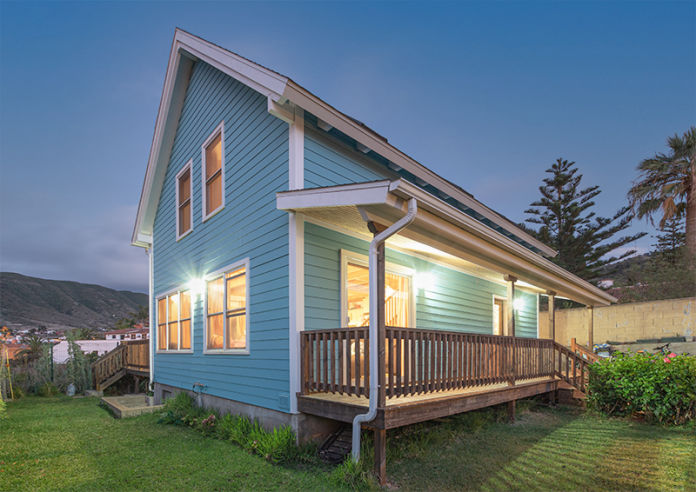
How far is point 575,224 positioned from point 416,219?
23502mm

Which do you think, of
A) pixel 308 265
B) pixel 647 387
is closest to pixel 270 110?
pixel 308 265

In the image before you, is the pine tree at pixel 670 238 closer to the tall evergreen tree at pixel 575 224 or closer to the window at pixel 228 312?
the tall evergreen tree at pixel 575 224

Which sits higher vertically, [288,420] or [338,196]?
[338,196]

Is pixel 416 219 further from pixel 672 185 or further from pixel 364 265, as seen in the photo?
pixel 672 185

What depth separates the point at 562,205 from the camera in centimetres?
2461

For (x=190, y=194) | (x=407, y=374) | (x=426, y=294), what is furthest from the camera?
(x=190, y=194)

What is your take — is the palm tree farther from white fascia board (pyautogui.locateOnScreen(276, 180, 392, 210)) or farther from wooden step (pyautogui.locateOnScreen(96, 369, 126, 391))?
wooden step (pyautogui.locateOnScreen(96, 369, 126, 391))

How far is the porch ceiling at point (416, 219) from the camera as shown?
4.37 metres

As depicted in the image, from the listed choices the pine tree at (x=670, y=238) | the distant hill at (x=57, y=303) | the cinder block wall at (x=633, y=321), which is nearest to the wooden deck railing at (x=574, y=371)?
the cinder block wall at (x=633, y=321)

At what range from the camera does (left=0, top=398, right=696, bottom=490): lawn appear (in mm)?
4375


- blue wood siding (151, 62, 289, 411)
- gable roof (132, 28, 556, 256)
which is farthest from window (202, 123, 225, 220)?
gable roof (132, 28, 556, 256)

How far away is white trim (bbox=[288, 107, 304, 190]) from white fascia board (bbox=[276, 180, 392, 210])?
48 centimetres

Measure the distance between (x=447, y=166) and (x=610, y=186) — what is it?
34.6 m

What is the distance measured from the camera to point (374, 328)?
436 cm
